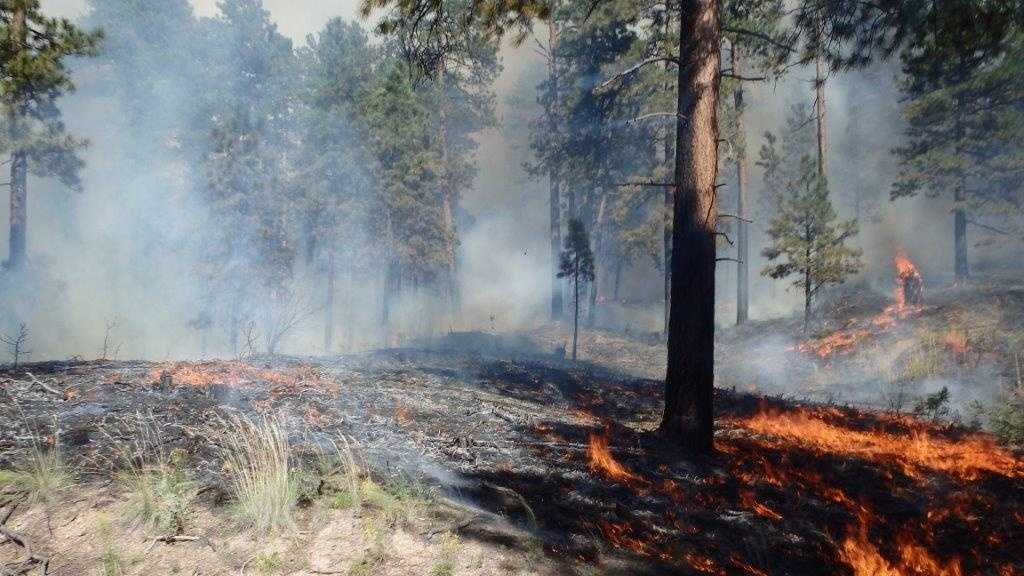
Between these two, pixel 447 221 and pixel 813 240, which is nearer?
pixel 813 240

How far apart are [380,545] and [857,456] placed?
5781mm

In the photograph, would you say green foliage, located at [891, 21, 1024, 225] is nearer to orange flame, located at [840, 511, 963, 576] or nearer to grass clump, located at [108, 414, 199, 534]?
orange flame, located at [840, 511, 963, 576]

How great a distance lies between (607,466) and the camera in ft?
19.6

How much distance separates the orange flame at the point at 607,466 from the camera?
5.73m

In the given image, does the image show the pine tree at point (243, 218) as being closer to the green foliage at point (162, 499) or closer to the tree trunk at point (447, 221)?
the tree trunk at point (447, 221)

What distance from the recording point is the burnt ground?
4.14 m

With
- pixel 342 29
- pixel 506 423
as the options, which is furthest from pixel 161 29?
pixel 506 423

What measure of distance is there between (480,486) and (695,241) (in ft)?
13.0

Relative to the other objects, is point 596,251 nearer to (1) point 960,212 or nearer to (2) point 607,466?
A: (1) point 960,212

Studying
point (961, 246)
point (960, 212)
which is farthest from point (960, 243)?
point (960, 212)

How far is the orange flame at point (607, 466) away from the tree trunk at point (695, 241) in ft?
3.81

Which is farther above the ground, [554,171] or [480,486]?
[554,171]

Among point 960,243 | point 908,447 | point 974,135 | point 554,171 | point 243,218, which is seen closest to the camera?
point 908,447

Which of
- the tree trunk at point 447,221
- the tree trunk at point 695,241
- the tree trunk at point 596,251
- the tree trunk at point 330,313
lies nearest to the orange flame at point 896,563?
the tree trunk at point 695,241
